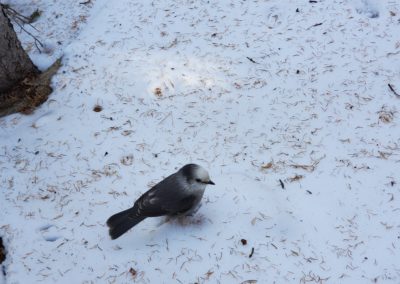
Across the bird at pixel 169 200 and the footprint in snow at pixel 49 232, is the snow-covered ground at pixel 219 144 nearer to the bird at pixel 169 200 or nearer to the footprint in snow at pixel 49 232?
the footprint in snow at pixel 49 232

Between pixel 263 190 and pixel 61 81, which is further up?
pixel 61 81

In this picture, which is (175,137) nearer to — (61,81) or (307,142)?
(307,142)

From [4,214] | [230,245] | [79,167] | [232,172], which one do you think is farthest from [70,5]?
[230,245]

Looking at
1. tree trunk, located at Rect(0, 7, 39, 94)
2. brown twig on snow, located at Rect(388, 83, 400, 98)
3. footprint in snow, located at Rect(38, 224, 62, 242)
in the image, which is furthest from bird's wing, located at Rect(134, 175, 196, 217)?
tree trunk, located at Rect(0, 7, 39, 94)

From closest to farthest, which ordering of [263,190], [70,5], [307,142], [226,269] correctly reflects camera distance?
[226,269] → [263,190] → [307,142] → [70,5]

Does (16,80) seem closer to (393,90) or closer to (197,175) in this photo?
(197,175)

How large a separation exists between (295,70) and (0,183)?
177 inches

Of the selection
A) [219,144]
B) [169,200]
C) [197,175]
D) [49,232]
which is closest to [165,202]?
[169,200]

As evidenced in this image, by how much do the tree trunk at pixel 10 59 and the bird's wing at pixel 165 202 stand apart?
336 cm

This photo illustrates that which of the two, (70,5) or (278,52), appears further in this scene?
(70,5)

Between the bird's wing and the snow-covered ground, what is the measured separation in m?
0.36

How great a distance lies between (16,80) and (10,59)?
35 centimetres

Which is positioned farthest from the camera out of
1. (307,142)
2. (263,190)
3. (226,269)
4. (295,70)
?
(295,70)

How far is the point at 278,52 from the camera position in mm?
6312
